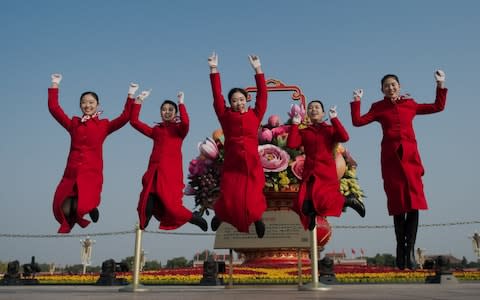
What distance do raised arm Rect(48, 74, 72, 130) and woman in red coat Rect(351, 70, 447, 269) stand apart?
153 inches

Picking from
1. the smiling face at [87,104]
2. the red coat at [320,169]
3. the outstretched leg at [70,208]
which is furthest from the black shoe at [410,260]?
the smiling face at [87,104]

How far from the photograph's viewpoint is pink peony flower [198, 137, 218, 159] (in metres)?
8.20

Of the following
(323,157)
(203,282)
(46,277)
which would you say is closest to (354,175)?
(323,157)

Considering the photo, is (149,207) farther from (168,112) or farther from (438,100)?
(438,100)

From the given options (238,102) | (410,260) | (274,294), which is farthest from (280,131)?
(274,294)

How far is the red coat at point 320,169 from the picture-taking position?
5664 millimetres

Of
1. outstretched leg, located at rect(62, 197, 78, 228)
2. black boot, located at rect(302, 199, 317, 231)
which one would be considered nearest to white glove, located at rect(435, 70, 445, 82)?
black boot, located at rect(302, 199, 317, 231)

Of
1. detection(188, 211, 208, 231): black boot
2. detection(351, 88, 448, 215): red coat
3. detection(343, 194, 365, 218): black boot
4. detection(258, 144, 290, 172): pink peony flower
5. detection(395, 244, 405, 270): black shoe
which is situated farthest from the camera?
detection(258, 144, 290, 172): pink peony flower

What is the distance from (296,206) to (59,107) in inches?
140

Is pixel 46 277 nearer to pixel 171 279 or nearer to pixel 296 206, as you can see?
pixel 171 279

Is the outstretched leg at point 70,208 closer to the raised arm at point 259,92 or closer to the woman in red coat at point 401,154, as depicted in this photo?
the raised arm at point 259,92

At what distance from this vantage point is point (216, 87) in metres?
5.94

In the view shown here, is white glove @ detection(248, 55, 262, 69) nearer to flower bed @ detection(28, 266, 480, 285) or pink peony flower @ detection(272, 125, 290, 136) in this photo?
pink peony flower @ detection(272, 125, 290, 136)

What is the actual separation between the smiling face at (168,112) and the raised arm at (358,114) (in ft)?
7.92
